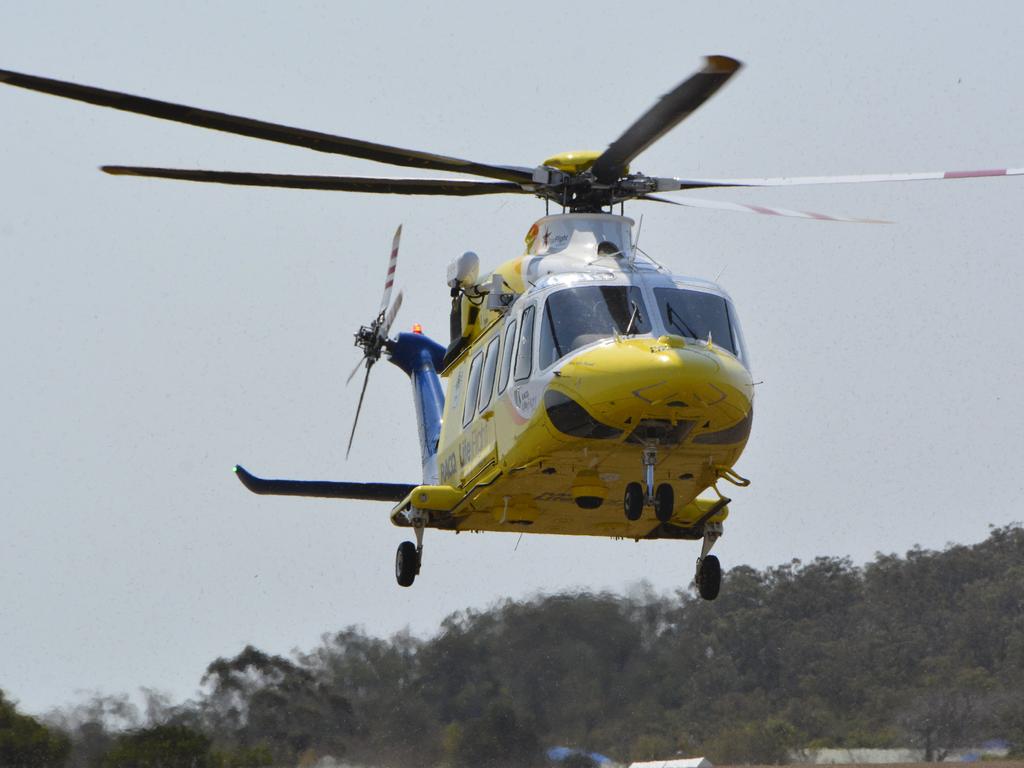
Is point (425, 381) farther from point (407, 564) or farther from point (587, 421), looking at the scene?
point (587, 421)

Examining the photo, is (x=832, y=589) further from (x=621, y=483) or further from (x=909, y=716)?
(x=621, y=483)

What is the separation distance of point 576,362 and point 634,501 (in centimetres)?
133

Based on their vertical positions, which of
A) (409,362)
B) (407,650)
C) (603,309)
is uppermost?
(409,362)

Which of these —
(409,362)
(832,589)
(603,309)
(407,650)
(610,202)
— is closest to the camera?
(603,309)

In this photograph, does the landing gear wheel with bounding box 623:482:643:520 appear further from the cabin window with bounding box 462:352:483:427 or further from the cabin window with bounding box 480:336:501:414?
the cabin window with bounding box 462:352:483:427

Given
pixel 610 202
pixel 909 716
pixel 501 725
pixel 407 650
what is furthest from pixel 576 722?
pixel 610 202

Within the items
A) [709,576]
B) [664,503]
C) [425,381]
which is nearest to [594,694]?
[425,381]

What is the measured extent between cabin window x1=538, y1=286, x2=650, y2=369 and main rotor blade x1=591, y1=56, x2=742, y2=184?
51.3 inches

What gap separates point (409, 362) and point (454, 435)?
9.10ft

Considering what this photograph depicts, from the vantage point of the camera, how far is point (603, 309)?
587 inches

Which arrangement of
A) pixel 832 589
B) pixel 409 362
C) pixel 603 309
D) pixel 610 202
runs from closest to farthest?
pixel 603 309, pixel 610 202, pixel 409 362, pixel 832 589

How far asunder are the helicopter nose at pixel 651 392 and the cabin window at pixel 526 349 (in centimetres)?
53

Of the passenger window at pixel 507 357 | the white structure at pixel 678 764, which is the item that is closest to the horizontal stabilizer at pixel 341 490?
the passenger window at pixel 507 357

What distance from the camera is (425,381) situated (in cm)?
1972
